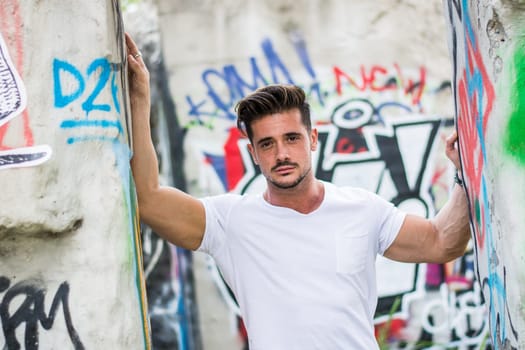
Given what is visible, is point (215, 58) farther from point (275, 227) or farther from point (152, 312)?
point (275, 227)

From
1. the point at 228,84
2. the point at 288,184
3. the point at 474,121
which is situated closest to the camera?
the point at 474,121

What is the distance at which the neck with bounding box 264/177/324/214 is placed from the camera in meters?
2.96

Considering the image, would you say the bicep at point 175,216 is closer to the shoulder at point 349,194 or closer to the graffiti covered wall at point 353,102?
the shoulder at point 349,194

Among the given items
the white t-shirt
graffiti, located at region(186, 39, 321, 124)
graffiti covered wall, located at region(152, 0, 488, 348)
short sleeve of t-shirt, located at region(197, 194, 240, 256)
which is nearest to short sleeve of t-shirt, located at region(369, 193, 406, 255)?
the white t-shirt

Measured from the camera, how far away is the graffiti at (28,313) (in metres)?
2.31

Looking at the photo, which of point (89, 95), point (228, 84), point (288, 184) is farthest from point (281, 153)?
point (228, 84)

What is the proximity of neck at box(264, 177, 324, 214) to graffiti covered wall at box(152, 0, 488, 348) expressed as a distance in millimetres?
2729

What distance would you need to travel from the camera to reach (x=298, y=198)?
9.76 feet

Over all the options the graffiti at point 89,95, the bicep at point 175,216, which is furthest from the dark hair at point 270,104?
the graffiti at point 89,95

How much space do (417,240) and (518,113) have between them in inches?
35.3

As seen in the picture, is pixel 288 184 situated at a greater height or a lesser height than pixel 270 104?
lesser

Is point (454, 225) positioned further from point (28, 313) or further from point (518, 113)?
point (28, 313)

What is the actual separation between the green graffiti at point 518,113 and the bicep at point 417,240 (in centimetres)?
78

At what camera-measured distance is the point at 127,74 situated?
2.71 m
